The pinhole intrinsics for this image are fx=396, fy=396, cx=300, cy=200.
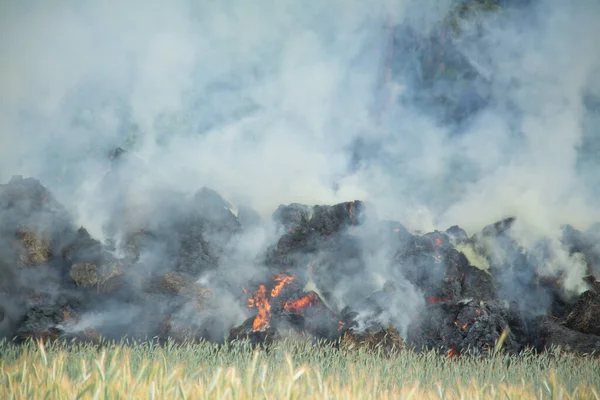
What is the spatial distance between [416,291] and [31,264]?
22813 mm

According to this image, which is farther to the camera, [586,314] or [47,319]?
[47,319]

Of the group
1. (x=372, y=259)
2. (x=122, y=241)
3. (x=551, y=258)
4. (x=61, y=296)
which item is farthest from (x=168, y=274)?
(x=551, y=258)

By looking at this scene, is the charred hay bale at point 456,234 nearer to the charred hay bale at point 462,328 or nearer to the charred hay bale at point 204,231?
the charred hay bale at point 462,328

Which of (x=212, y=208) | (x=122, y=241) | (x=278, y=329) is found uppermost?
(x=212, y=208)

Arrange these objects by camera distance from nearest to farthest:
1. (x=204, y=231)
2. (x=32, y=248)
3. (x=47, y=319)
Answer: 1. (x=47, y=319)
2. (x=32, y=248)
3. (x=204, y=231)

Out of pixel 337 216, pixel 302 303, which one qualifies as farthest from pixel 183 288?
pixel 337 216

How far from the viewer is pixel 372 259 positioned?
102 feet

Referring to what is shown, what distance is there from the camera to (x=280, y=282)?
2169 cm

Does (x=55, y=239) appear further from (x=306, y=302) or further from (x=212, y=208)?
(x=306, y=302)

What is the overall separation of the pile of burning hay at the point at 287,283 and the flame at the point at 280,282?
0.08 metres

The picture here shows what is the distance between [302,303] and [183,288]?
6.78 metres

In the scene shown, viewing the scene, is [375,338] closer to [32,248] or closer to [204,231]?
[204,231]

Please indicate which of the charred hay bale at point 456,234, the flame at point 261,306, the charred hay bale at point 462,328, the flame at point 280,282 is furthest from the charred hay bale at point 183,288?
the charred hay bale at point 456,234

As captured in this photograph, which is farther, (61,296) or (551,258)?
(551,258)
